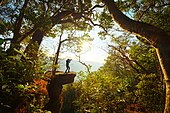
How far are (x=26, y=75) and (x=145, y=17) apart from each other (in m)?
12.2

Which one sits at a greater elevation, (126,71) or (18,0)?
(126,71)

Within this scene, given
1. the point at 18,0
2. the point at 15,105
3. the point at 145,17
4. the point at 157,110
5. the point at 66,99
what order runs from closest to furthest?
the point at 15,105 < the point at 18,0 < the point at 157,110 < the point at 145,17 < the point at 66,99

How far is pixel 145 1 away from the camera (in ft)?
41.5

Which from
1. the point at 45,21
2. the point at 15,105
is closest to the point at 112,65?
the point at 45,21

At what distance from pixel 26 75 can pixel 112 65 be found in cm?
3640

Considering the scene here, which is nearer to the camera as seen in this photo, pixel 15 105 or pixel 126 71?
pixel 15 105

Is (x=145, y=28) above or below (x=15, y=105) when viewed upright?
above

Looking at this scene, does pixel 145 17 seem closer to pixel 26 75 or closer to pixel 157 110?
pixel 157 110

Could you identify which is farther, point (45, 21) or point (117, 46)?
point (117, 46)

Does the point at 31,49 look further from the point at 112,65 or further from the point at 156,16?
the point at 112,65

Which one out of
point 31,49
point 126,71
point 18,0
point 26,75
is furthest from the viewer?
point 126,71

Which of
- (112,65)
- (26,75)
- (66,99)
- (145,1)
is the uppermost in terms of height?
(112,65)

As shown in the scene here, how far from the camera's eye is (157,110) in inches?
549

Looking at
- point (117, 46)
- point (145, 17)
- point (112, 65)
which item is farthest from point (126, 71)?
point (145, 17)
